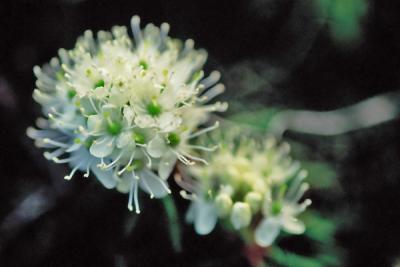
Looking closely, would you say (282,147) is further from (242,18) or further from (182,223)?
(242,18)

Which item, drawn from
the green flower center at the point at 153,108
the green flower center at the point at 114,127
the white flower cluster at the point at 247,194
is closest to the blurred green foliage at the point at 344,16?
the white flower cluster at the point at 247,194

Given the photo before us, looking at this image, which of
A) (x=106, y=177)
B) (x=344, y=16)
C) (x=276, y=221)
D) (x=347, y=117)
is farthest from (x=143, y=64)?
(x=347, y=117)

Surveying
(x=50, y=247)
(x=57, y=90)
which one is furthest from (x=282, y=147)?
(x=50, y=247)

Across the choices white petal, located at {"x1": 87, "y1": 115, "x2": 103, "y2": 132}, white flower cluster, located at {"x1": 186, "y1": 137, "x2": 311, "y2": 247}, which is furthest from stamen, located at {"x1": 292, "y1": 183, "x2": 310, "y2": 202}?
white petal, located at {"x1": 87, "y1": 115, "x2": 103, "y2": 132}

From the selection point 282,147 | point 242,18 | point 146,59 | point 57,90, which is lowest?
point 57,90

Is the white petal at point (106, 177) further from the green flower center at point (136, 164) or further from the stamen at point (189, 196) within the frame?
the stamen at point (189, 196)

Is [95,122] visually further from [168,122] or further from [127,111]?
[168,122]
